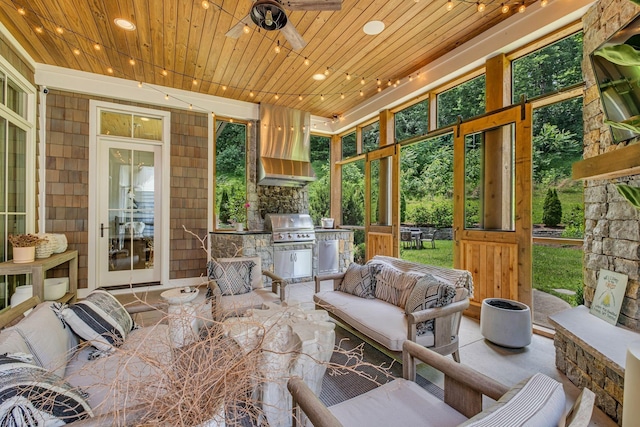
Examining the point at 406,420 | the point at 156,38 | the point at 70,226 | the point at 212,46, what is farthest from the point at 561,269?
the point at 70,226

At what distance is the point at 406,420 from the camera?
1.30m

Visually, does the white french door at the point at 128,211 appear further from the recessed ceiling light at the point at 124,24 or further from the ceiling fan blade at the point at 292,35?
the ceiling fan blade at the point at 292,35

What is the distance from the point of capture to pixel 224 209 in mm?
5633

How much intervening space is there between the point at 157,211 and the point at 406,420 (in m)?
5.00

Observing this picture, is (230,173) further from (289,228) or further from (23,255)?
(23,255)

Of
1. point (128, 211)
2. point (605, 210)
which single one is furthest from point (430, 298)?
point (128, 211)

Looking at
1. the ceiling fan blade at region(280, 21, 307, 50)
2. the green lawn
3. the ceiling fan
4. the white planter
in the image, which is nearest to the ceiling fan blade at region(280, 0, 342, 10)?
the ceiling fan

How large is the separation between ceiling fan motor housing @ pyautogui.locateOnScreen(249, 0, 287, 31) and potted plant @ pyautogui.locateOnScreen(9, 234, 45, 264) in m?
3.33

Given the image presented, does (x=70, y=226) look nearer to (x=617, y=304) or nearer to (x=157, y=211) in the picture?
(x=157, y=211)

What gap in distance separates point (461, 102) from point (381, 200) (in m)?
2.03

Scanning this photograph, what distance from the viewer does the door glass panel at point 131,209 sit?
471 centimetres

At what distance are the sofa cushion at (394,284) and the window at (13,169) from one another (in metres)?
4.26

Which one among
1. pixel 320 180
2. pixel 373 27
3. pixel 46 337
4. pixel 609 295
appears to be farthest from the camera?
pixel 320 180

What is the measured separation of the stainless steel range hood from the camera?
561 cm
